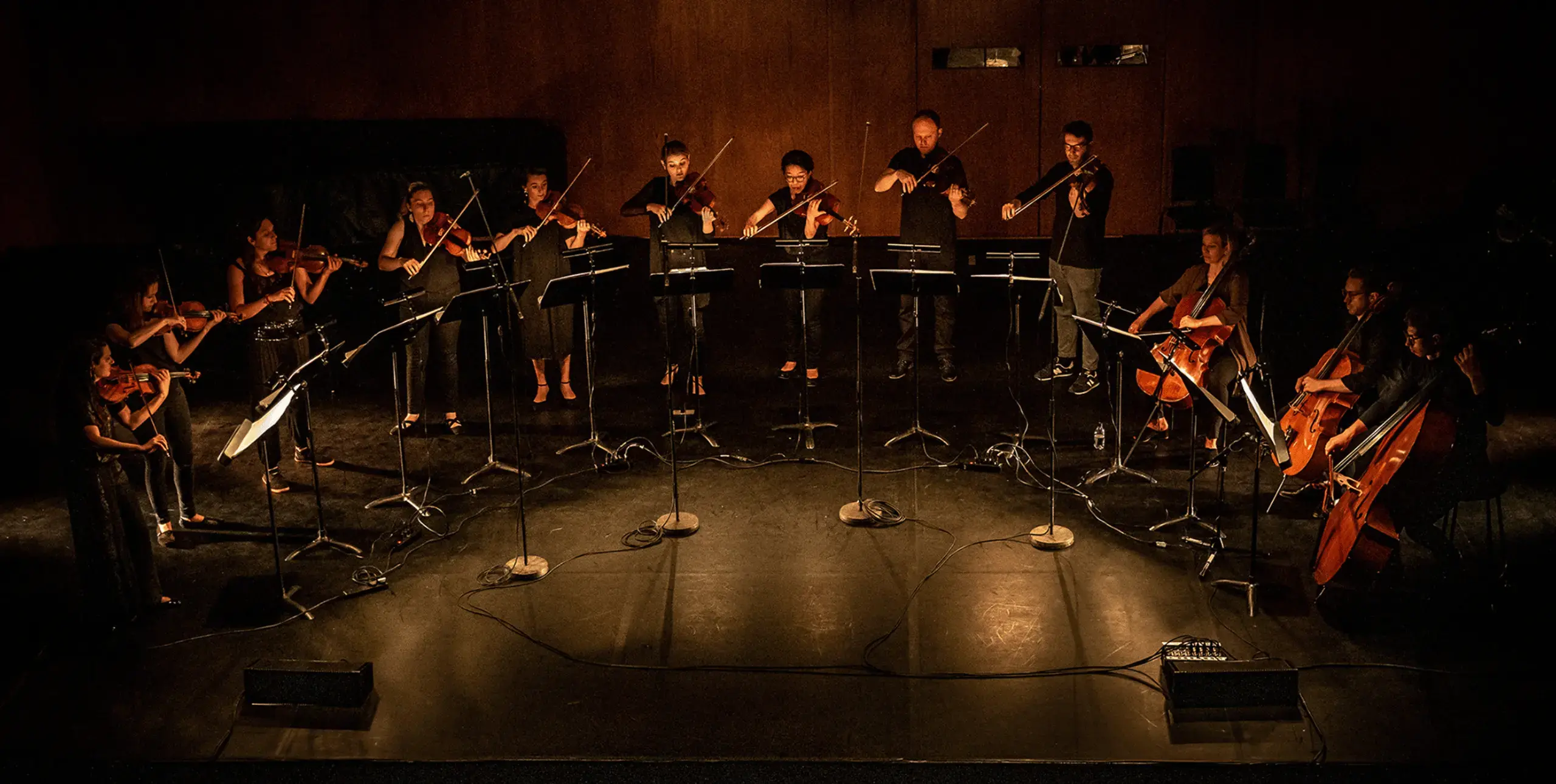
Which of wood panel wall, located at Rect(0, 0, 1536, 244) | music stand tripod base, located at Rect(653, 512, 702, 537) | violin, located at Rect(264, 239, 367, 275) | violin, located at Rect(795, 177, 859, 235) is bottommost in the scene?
music stand tripod base, located at Rect(653, 512, 702, 537)

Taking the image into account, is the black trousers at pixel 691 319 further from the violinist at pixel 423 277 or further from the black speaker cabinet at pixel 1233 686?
the black speaker cabinet at pixel 1233 686

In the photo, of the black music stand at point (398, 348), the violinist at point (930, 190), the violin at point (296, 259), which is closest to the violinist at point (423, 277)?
the violin at point (296, 259)

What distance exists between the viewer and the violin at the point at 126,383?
213 inches

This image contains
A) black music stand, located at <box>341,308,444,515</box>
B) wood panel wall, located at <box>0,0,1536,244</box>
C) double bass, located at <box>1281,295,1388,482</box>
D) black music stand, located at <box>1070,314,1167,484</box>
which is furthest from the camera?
wood panel wall, located at <box>0,0,1536,244</box>

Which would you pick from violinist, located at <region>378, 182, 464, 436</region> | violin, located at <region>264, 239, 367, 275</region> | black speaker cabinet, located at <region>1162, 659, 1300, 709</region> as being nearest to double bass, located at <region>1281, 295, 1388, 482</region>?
black speaker cabinet, located at <region>1162, 659, 1300, 709</region>

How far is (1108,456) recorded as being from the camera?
23.1 ft

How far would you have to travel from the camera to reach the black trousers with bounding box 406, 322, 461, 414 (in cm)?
743

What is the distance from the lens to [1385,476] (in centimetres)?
496

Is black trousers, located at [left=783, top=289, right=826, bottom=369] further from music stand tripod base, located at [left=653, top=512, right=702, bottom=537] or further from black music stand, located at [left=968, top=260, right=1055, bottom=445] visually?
music stand tripod base, located at [left=653, top=512, right=702, bottom=537]

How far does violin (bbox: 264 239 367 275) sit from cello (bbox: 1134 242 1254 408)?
4424mm

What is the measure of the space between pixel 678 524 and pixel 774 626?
111 cm

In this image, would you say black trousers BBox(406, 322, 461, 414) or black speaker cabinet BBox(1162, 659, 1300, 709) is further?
black trousers BBox(406, 322, 461, 414)

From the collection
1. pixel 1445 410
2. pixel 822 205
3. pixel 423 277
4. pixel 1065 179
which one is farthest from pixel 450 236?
pixel 1445 410

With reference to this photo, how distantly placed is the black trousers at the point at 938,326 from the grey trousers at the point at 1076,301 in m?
0.71
